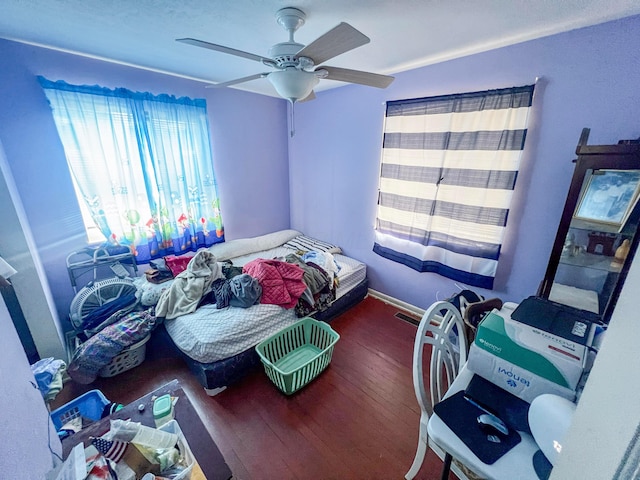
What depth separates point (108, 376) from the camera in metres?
1.87

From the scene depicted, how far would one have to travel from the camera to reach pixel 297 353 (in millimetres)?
2100

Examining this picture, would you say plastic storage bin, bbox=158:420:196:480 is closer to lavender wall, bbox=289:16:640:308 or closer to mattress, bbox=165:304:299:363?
mattress, bbox=165:304:299:363

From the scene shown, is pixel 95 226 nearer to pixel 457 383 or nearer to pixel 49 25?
pixel 49 25

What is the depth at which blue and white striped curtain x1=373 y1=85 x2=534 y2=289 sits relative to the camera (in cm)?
183

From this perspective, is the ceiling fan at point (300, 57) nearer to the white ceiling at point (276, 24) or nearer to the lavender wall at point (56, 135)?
the white ceiling at point (276, 24)

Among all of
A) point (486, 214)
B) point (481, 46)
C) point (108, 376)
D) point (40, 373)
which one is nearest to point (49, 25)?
point (40, 373)

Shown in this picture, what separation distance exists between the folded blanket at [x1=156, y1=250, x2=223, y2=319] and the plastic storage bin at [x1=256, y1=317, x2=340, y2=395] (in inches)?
26.4

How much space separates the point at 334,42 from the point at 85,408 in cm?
213

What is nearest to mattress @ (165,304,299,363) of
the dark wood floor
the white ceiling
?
the dark wood floor

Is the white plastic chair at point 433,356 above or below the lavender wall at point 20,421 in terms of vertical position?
below

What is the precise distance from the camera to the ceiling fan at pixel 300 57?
108cm

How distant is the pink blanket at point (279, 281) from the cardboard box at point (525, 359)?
4.48 feet

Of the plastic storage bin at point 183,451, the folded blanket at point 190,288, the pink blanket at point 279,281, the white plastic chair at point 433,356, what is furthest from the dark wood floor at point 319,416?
the plastic storage bin at point 183,451

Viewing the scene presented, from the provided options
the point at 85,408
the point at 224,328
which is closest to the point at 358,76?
the point at 224,328
